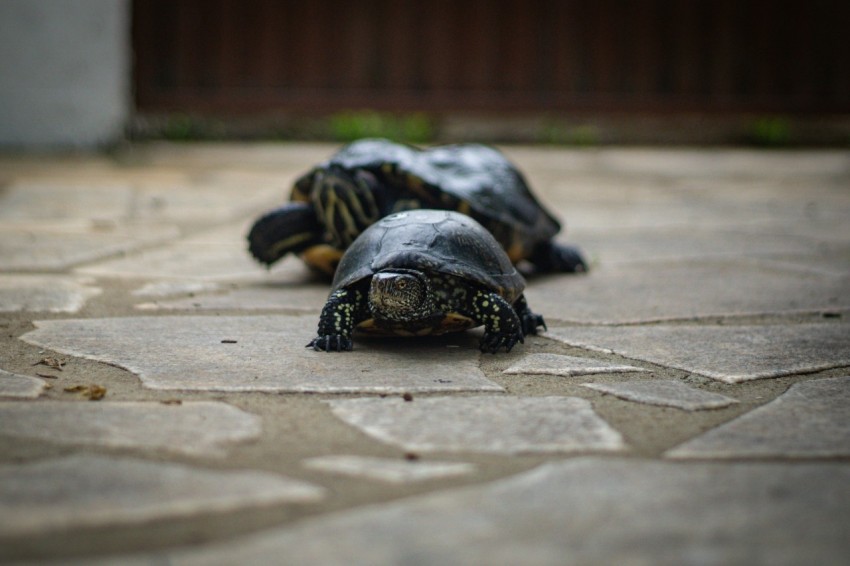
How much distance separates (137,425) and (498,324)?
1.05 meters

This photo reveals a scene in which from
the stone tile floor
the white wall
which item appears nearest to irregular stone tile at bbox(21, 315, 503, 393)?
the stone tile floor

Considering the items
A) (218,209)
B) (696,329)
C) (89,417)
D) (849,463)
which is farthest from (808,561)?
(218,209)

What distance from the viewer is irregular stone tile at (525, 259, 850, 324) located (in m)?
3.15

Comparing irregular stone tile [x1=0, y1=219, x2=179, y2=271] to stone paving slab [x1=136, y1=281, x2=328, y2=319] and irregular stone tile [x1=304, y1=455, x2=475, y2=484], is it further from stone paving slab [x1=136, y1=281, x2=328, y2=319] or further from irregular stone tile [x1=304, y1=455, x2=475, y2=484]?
irregular stone tile [x1=304, y1=455, x2=475, y2=484]

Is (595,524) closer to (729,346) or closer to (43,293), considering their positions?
(729,346)

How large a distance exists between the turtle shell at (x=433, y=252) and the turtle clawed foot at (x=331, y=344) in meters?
0.15

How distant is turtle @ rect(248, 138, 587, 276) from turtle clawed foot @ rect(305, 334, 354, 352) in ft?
3.69

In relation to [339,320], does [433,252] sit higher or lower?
higher

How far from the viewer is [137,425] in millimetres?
1833

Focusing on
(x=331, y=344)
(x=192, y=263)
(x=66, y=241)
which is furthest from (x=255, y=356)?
(x=66, y=241)

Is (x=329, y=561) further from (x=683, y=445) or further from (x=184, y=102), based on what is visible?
(x=184, y=102)

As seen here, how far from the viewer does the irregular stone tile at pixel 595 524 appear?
1296 millimetres

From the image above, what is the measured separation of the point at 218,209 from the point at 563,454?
4.12m

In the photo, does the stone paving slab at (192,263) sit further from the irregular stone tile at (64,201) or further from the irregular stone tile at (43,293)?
the irregular stone tile at (64,201)
